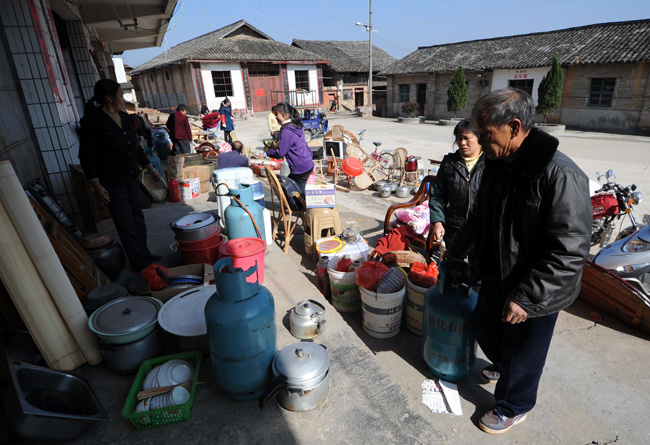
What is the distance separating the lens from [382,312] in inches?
119

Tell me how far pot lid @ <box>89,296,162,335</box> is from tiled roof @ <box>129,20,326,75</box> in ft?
84.9

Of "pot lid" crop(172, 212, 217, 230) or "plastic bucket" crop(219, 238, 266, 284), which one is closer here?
"plastic bucket" crop(219, 238, 266, 284)

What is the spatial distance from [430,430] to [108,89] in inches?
151

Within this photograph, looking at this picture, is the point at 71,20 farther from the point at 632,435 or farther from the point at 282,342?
the point at 632,435

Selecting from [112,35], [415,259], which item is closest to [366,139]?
[112,35]

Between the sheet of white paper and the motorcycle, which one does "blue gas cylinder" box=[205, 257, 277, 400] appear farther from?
the motorcycle

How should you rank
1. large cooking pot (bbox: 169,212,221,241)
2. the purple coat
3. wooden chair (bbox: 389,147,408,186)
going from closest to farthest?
large cooking pot (bbox: 169,212,221,241), the purple coat, wooden chair (bbox: 389,147,408,186)

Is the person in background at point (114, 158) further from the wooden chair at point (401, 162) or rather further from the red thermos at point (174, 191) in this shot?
the wooden chair at point (401, 162)

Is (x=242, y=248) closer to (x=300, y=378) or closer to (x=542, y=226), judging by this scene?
(x=300, y=378)

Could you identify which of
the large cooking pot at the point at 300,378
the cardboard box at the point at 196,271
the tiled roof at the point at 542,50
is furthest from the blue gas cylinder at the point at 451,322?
the tiled roof at the point at 542,50

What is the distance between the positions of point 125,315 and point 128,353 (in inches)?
10.2

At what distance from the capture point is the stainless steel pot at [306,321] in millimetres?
2807

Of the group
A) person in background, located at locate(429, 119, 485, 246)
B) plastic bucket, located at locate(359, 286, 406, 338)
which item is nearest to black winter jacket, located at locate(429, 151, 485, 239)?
person in background, located at locate(429, 119, 485, 246)

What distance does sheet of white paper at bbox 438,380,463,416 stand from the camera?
238cm
